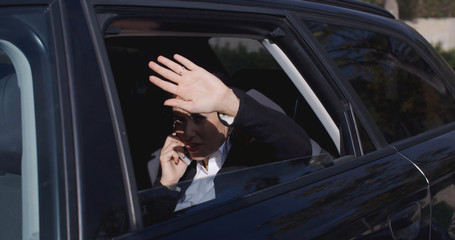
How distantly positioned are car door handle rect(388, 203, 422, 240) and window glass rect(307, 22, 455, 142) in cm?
32

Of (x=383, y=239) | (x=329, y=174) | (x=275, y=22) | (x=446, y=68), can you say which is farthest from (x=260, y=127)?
(x=446, y=68)

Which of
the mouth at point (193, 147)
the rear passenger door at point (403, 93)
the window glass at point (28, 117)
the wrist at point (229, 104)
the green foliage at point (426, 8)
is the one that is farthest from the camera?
the green foliage at point (426, 8)

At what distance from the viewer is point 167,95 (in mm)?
2283

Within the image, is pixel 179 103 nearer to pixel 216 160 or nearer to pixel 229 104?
pixel 229 104

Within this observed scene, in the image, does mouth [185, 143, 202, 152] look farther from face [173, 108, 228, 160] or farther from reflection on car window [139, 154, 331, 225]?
reflection on car window [139, 154, 331, 225]

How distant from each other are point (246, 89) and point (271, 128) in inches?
34.2

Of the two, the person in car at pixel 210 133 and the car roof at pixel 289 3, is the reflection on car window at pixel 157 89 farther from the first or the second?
the car roof at pixel 289 3

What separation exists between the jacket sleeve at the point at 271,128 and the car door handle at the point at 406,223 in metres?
0.38

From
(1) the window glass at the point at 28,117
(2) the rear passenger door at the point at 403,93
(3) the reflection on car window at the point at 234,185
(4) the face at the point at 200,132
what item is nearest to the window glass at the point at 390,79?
(2) the rear passenger door at the point at 403,93

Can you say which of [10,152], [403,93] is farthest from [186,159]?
[403,93]

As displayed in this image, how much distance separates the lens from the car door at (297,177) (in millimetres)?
1279

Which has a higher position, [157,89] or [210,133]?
[157,89]

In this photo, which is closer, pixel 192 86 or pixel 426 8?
pixel 192 86

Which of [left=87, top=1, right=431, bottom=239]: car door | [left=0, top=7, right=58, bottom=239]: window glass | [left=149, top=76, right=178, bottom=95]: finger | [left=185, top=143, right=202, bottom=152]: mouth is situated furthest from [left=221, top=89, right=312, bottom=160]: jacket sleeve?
[left=0, top=7, right=58, bottom=239]: window glass
